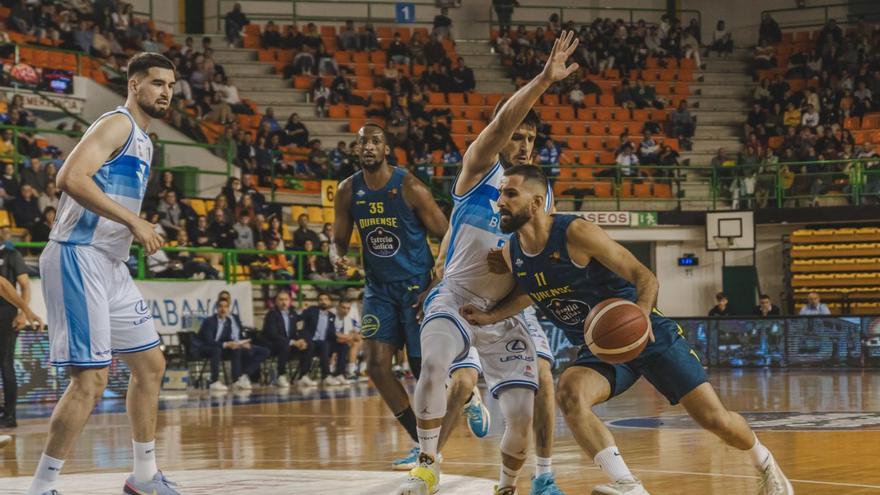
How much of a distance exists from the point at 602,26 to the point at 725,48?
11.5 ft

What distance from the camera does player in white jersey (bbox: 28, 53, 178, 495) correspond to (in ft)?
20.3

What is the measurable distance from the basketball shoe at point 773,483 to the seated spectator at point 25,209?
1375 centimetres

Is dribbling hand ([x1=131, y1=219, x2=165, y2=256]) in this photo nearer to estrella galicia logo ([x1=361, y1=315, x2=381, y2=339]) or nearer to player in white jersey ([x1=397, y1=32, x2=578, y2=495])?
player in white jersey ([x1=397, y1=32, x2=578, y2=495])

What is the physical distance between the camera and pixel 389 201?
345 inches

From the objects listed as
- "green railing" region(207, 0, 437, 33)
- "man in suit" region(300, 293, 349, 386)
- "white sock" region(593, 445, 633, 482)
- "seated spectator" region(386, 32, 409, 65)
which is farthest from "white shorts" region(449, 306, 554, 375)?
"green railing" region(207, 0, 437, 33)

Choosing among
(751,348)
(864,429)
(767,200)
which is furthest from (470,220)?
(767,200)

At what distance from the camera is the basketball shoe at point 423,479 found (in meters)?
6.56

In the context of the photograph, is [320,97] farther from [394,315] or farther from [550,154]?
[394,315]

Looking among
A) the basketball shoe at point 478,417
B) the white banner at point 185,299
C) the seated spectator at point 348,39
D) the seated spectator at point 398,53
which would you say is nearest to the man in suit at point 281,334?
the white banner at point 185,299

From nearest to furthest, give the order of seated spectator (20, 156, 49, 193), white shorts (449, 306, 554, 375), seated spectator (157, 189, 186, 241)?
white shorts (449, 306, 554, 375)
seated spectator (20, 156, 49, 193)
seated spectator (157, 189, 186, 241)

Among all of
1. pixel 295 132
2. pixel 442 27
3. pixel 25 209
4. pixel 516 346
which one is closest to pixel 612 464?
pixel 516 346

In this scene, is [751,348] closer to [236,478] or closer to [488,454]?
[488,454]

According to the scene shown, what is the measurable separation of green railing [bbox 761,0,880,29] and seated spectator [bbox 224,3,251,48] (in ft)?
48.3

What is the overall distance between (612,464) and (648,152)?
25112mm
